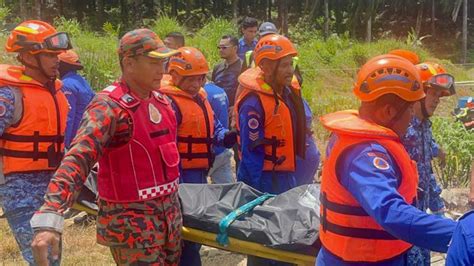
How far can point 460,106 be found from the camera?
9.02 m

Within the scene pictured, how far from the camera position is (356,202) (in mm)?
2389

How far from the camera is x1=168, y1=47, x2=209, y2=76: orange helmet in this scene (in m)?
4.38

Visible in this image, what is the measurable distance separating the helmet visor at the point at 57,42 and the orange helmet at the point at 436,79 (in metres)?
2.02

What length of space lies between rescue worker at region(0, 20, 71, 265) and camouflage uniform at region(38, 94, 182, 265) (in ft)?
2.85

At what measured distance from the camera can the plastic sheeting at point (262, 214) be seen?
309cm

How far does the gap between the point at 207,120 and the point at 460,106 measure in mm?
5695

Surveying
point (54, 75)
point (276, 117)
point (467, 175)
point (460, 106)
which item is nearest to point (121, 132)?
point (54, 75)

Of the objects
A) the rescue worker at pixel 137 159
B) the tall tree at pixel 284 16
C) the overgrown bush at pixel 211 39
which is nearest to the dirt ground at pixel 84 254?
the rescue worker at pixel 137 159

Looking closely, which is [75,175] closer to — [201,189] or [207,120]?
[201,189]

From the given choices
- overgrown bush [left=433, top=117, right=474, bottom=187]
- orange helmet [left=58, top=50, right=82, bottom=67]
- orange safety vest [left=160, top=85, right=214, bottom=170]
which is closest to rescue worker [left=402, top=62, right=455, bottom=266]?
orange safety vest [left=160, top=85, right=214, bottom=170]

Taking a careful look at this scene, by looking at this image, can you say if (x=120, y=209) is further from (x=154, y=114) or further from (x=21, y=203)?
(x=21, y=203)

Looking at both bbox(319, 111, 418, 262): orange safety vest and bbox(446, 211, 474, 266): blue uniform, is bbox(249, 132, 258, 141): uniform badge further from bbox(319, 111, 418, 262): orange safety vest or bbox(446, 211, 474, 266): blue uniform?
bbox(446, 211, 474, 266): blue uniform

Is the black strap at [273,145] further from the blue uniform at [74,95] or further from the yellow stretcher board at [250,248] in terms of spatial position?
the blue uniform at [74,95]

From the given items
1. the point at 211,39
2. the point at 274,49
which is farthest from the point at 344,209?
the point at 211,39
